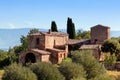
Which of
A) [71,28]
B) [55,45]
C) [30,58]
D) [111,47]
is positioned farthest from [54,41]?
A: [71,28]

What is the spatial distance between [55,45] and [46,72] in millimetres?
25449

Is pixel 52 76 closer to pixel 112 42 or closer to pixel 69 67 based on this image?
pixel 69 67

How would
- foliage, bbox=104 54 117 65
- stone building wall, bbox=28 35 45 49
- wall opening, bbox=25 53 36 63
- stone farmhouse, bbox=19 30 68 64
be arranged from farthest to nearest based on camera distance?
stone building wall, bbox=28 35 45 49, wall opening, bbox=25 53 36 63, stone farmhouse, bbox=19 30 68 64, foliage, bbox=104 54 117 65

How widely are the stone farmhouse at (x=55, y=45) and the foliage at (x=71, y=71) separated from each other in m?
14.4

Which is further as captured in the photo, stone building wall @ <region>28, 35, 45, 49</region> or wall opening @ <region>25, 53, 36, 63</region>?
stone building wall @ <region>28, 35, 45, 49</region>

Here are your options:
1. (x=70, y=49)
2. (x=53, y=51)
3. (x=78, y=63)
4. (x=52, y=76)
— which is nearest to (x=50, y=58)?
(x=53, y=51)

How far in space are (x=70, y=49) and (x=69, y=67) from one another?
24208mm

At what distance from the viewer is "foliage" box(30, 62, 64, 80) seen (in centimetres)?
5338

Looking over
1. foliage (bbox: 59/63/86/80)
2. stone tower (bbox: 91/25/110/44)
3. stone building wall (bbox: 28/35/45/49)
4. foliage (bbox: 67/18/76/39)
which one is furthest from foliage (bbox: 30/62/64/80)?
foliage (bbox: 67/18/76/39)

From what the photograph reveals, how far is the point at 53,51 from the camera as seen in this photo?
7444cm

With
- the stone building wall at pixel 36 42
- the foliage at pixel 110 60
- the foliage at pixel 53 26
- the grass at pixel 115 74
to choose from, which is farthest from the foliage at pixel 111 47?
the foliage at pixel 53 26

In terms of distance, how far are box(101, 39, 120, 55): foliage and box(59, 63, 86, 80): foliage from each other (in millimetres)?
20036

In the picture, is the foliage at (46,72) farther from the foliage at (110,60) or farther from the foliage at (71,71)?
the foliage at (110,60)

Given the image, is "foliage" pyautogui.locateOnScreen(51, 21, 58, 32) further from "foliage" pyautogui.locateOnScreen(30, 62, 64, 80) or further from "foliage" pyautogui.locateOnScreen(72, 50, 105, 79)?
"foliage" pyautogui.locateOnScreen(30, 62, 64, 80)
